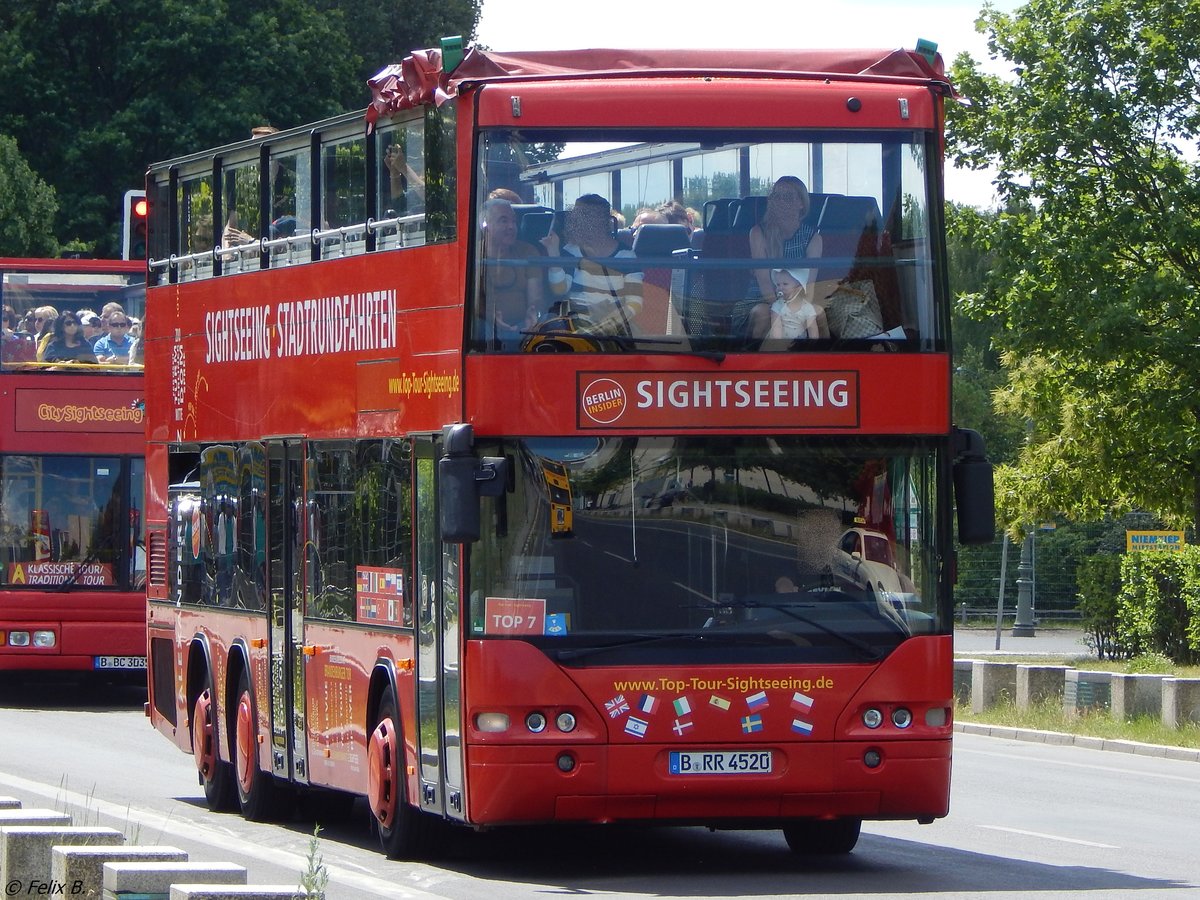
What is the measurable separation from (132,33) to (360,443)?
45283 millimetres

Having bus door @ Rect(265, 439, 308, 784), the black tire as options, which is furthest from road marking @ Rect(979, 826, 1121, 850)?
bus door @ Rect(265, 439, 308, 784)

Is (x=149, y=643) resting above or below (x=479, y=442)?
below

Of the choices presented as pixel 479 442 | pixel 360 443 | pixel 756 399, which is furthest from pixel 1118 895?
pixel 360 443

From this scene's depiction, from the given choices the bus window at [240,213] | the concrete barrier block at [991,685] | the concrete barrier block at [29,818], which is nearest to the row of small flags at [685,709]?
the concrete barrier block at [29,818]

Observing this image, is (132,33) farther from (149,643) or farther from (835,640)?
(835,640)

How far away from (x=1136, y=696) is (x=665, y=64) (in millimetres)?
14125

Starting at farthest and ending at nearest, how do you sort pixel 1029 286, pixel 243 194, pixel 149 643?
pixel 1029 286, pixel 149 643, pixel 243 194

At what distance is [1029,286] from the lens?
33.8 meters

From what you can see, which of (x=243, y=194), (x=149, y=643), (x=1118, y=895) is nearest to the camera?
(x=1118, y=895)

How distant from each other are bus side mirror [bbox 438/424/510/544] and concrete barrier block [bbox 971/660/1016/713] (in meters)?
16.2

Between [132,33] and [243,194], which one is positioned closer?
[243,194]

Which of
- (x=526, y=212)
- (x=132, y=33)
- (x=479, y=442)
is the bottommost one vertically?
(x=479, y=442)

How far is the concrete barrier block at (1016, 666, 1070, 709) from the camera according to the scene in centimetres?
2700

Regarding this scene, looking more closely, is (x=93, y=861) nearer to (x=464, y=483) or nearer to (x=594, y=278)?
(x=464, y=483)
